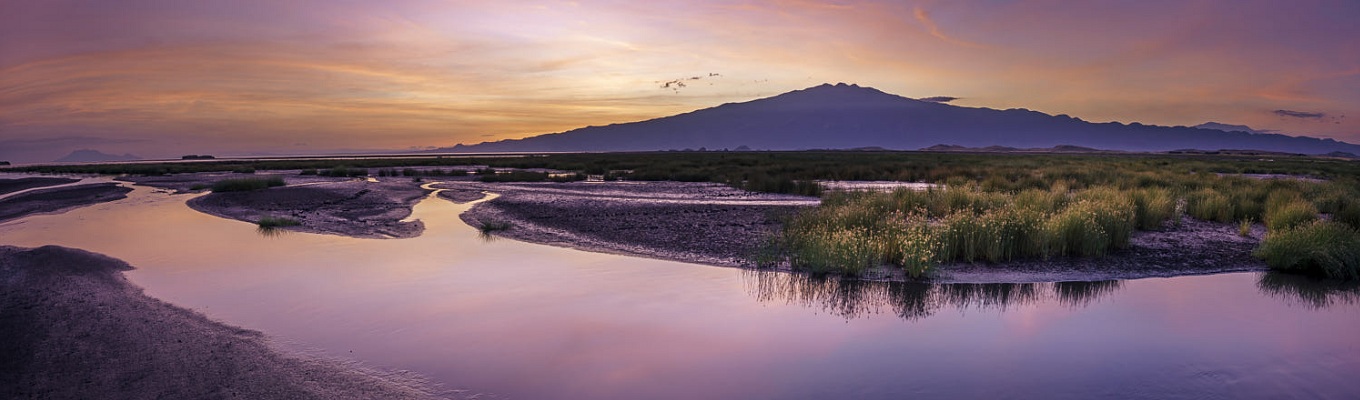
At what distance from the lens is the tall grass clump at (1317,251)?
37.7 ft

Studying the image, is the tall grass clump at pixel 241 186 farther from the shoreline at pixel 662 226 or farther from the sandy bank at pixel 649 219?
the sandy bank at pixel 649 219

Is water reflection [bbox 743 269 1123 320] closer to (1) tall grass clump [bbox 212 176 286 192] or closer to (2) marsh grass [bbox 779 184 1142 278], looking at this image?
(2) marsh grass [bbox 779 184 1142 278]

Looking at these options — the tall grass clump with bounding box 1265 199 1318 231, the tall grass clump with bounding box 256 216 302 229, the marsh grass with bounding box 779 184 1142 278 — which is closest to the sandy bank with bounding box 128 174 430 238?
the tall grass clump with bounding box 256 216 302 229

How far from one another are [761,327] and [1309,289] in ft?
31.8

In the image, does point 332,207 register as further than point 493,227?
Yes

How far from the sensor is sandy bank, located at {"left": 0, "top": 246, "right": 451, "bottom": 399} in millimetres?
5766

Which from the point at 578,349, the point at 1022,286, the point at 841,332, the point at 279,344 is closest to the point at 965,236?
the point at 1022,286

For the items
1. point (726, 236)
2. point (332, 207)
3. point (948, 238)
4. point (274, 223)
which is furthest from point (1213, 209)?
point (332, 207)

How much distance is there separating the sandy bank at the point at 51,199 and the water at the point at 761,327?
1546 centimetres

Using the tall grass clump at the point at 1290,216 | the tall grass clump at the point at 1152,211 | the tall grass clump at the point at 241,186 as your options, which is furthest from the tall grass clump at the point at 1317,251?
the tall grass clump at the point at 241,186

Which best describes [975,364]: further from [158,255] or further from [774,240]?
[158,255]

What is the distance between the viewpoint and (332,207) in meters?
23.8

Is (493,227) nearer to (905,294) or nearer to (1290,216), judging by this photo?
(905,294)

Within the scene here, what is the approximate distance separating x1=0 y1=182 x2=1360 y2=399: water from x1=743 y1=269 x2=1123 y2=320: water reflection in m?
0.06
